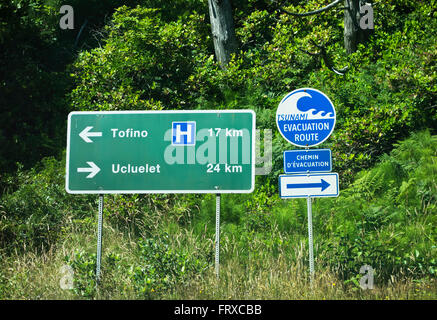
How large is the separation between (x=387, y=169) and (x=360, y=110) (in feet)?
5.75

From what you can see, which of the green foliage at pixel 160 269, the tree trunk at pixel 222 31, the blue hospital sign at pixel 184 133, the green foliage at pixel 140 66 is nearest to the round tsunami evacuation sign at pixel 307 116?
the blue hospital sign at pixel 184 133

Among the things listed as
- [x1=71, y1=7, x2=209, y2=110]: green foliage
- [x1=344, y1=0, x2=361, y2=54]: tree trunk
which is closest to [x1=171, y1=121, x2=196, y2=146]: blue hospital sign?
[x1=71, y1=7, x2=209, y2=110]: green foliage

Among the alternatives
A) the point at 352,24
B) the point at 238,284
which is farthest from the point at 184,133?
the point at 352,24

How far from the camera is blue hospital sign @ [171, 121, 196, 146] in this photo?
692cm

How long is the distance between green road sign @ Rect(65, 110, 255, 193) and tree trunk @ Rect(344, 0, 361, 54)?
6843 mm

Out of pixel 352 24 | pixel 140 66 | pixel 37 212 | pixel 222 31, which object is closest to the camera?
pixel 37 212

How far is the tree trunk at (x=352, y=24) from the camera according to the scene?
12391 millimetres

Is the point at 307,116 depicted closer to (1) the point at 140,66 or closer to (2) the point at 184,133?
(2) the point at 184,133

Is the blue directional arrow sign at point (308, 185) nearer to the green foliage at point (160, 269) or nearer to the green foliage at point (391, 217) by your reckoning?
the green foliage at point (391, 217)

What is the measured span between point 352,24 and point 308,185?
7302mm

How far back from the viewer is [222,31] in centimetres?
1365

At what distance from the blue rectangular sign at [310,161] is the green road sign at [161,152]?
57 cm

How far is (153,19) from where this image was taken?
13.3m

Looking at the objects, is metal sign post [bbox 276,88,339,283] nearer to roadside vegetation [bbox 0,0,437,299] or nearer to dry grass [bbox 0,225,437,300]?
dry grass [bbox 0,225,437,300]
